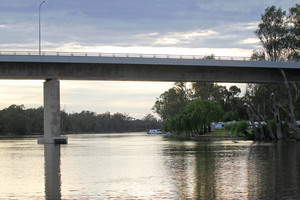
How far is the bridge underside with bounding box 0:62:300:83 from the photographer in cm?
5962

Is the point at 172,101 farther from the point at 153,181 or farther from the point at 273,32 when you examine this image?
the point at 153,181

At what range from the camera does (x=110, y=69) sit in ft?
202

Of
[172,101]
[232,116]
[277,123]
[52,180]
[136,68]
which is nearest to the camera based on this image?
[52,180]

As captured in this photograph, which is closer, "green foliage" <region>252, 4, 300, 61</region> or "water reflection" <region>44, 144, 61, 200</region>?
"water reflection" <region>44, 144, 61, 200</region>

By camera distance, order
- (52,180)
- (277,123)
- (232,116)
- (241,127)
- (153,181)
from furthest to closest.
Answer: (232,116) < (241,127) < (277,123) < (52,180) < (153,181)

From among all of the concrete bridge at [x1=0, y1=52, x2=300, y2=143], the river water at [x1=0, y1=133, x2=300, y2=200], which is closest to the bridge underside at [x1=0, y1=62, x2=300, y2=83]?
the concrete bridge at [x1=0, y1=52, x2=300, y2=143]

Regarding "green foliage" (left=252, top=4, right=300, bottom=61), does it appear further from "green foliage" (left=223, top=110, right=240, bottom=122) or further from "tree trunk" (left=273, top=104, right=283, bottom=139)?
"green foliage" (left=223, top=110, right=240, bottom=122)

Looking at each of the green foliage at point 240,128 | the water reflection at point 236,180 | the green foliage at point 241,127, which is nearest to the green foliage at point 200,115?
the green foliage at point 240,128

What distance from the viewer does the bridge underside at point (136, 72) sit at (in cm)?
5962

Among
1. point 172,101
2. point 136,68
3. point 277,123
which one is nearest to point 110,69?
point 136,68

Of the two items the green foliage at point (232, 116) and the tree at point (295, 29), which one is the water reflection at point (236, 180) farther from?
the green foliage at point (232, 116)

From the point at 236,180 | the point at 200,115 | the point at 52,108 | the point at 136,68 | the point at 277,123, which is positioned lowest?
the point at 236,180

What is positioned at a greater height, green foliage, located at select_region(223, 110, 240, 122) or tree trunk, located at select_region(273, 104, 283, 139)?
green foliage, located at select_region(223, 110, 240, 122)

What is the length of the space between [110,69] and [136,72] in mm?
3252
